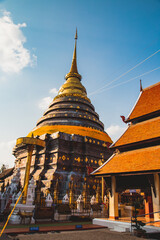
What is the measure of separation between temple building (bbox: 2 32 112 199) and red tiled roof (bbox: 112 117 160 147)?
5829 mm

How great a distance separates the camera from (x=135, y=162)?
36.2 feet

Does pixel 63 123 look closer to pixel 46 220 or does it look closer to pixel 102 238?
pixel 46 220

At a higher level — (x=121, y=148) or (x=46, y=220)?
(x=121, y=148)

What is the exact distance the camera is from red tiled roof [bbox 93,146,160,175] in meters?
9.88

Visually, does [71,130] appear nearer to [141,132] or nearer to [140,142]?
[141,132]

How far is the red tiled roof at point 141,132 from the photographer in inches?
459

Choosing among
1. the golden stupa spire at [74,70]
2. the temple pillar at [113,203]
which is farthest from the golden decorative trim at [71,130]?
the golden stupa spire at [74,70]

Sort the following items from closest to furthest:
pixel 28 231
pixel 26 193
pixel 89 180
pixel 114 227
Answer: pixel 28 231
pixel 114 227
pixel 26 193
pixel 89 180

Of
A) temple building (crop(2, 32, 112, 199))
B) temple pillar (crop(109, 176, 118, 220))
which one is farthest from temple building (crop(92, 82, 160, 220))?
temple building (crop(2, 32, 112, 199))

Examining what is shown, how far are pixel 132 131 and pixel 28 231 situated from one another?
954cm

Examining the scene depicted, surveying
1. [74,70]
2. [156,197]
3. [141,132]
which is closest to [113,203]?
[156,197]

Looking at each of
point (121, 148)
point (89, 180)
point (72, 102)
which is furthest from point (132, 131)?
point (72, 102)

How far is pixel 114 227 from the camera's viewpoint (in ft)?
35.1

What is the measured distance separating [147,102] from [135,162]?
19.0 feet
